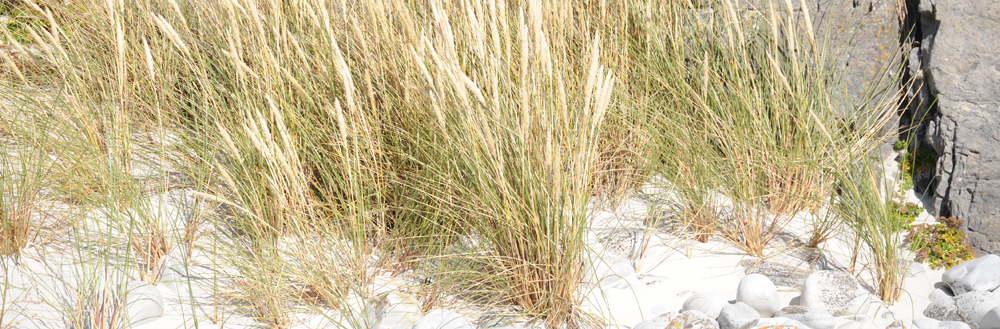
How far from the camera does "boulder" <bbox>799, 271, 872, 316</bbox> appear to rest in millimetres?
2236

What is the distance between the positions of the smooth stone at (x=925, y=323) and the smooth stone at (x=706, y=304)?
594 millimetres

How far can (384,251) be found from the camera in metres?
2.25

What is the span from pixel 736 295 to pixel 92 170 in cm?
227

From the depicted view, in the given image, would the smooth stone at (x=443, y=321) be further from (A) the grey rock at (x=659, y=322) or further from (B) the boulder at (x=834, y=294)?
(B) the boulder at (x=834, y=294)

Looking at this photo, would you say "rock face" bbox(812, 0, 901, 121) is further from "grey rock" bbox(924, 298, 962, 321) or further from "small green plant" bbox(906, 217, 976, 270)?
"grey rock" bbox(924, 298, 962, 321)

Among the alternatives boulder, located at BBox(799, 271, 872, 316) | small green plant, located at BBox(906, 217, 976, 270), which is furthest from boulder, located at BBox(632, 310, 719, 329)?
small green plant, located at BBox(906, 217, 976, 270)

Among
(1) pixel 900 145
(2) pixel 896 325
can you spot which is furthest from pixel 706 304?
(1) pixel 900 145

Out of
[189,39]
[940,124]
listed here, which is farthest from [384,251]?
[940,124]

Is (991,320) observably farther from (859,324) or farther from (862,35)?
(862,35)

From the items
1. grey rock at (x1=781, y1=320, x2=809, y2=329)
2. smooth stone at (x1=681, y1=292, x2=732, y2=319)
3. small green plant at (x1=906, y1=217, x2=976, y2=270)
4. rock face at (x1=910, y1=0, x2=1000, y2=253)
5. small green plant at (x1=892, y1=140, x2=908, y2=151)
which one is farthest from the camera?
small green plant at (x1=892, y1=140, x2=908, y2=151)

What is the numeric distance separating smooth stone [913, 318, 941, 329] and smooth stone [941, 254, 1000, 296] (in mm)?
341

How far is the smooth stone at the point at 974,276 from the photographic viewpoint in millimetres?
2422

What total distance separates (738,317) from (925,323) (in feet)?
2.07

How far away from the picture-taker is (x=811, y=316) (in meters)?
2.17
